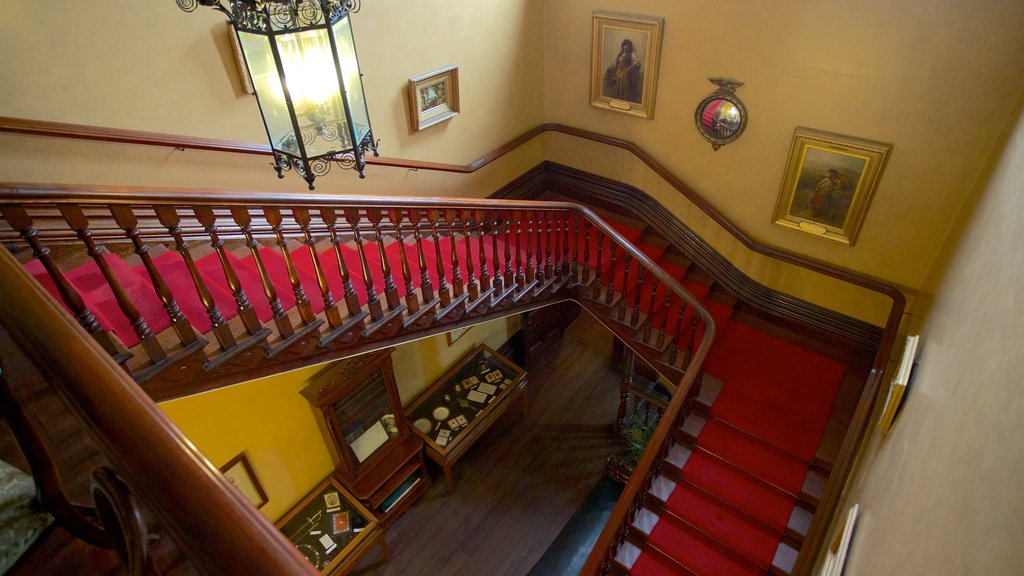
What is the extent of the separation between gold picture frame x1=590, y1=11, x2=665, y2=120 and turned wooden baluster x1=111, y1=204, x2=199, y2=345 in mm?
4316

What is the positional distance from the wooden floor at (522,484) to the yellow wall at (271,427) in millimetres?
1138

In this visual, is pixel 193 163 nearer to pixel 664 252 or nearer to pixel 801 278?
pixel 664 252

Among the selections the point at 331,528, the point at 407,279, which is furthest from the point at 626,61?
the point at 331,528

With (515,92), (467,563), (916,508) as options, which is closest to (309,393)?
(467,563)

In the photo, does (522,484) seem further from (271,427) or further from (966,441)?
(966,441)

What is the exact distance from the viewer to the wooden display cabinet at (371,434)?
4855 mm

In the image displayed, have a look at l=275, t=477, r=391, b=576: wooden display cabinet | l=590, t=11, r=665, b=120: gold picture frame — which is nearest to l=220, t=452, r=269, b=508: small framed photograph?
l=275, t=477, r=391, b=576: wooden display cabinet

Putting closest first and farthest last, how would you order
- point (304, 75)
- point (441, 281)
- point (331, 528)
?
point (304, 75)
point (441, 281)
point (331, 528)

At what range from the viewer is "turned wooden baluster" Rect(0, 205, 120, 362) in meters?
1.92

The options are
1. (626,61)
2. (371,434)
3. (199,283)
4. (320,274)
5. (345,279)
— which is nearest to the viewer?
(199,283)

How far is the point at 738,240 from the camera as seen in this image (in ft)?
18.0

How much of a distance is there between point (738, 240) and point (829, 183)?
38.6 inches

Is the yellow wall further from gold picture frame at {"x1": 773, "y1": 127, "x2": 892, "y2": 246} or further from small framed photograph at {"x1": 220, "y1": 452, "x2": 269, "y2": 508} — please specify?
gold picture frame at {"x1": 773, "y1": 127, "x2": 892, "y2": 246}

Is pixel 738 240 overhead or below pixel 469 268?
below
